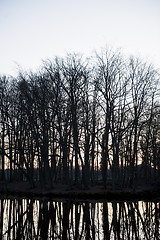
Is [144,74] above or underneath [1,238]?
above

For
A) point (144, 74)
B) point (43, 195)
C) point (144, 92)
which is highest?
point (144, 74)

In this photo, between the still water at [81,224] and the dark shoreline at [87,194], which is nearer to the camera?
the still water at [81,224]

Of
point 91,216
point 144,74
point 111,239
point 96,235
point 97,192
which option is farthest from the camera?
point 144,74

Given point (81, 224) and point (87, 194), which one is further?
point (87, 194)

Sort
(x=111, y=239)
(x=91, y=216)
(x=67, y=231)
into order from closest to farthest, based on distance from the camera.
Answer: (x=111, y=239)
(x=67, y=231)
(x=91, y=216)

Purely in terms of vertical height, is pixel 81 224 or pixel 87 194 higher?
pixel 81 224

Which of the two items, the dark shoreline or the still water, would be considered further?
the dark shoreline

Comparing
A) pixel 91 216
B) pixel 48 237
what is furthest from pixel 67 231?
pixel 91 216

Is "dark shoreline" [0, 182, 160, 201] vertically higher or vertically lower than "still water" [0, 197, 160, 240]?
lower

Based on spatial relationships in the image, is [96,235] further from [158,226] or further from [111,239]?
[158,226]

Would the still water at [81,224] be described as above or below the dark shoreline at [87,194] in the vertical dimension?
above

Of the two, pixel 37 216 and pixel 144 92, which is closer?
pixel 37 216

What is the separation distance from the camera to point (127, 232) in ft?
36.6

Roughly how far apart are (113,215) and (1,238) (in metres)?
7.09
